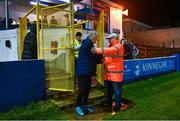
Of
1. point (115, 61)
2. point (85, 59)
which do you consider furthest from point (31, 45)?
point (115, 61)

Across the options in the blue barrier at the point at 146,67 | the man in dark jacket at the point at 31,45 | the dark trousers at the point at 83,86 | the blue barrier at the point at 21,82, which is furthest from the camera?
the blue barrier at the point at 146,67

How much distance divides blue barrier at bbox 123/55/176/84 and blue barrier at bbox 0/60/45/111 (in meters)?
4.04

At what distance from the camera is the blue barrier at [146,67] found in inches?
400

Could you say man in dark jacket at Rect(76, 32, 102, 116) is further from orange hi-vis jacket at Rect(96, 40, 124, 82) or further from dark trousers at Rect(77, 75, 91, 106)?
orange hi-vis jacket at Rect(96, 40, 124, 82)

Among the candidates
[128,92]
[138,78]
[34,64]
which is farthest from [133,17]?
[34,64]

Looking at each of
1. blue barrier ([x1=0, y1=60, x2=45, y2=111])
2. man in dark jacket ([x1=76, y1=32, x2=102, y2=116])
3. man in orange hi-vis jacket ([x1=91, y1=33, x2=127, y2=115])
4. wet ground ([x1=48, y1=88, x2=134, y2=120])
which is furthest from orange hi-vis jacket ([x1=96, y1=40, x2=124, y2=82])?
blue barrier ([x1=0, y1=60, x2=45, y2=111])

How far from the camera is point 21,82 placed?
6.42m

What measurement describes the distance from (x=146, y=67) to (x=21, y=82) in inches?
249

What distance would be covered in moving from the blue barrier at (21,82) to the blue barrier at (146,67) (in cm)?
404

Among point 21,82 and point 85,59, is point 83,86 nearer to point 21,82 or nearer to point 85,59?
point 85,59

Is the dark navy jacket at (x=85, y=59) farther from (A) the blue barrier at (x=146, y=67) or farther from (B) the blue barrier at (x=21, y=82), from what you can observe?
(A) the blue barrier at (x=146, y=67)

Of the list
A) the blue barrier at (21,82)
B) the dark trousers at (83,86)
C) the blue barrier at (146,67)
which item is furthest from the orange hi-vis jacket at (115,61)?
the blue barrier at (146,67)

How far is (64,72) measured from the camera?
7.27 meters

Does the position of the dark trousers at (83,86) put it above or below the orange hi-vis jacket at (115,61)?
below
